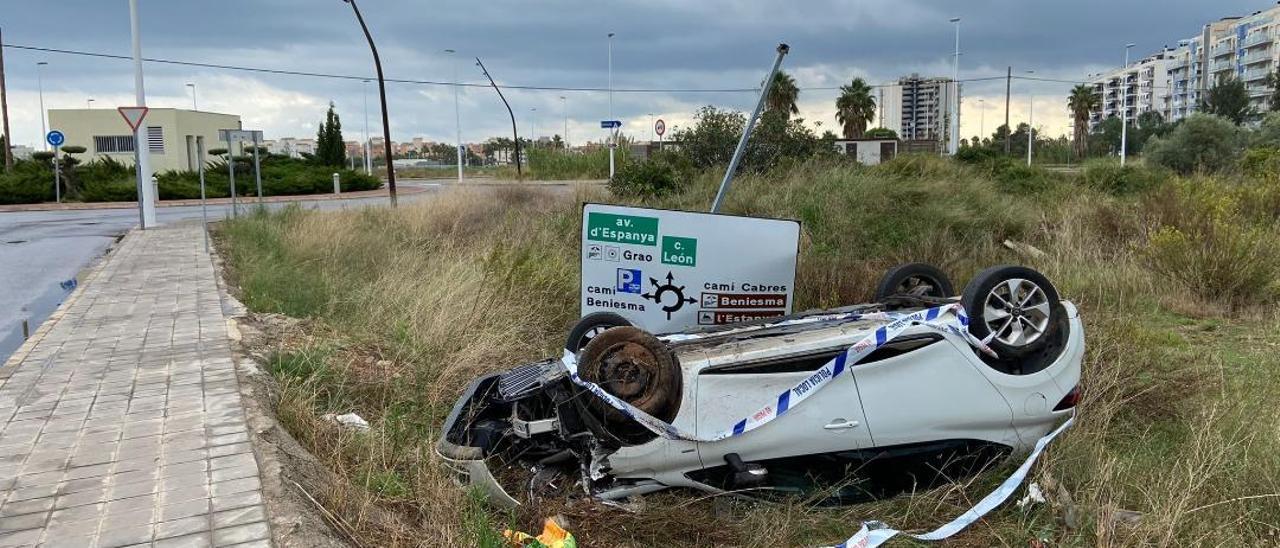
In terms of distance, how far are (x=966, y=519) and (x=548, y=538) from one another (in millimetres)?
1974

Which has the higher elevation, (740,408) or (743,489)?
(740,408)

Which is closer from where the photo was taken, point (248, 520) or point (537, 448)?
point (248, 520)

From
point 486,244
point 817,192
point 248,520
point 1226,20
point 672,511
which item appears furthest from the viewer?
point 1226,20

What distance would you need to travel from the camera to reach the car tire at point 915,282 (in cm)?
565

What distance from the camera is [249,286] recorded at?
32.0 ft

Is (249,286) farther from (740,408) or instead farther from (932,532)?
(932,532)

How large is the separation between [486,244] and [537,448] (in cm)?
835

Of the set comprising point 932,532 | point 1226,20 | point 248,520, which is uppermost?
point 1226,20

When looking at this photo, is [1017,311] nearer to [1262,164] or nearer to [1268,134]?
[1262,164]

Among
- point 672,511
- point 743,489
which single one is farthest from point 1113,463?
point 672,511

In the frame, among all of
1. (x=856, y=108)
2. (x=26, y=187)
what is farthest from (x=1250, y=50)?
(x=26, y=187)

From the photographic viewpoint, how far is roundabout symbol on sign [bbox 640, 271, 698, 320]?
610 centimetres

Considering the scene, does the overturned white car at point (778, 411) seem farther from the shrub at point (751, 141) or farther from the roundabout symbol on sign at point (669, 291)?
the shrub at point (751, 141)

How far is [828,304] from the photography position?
27.3 feet
